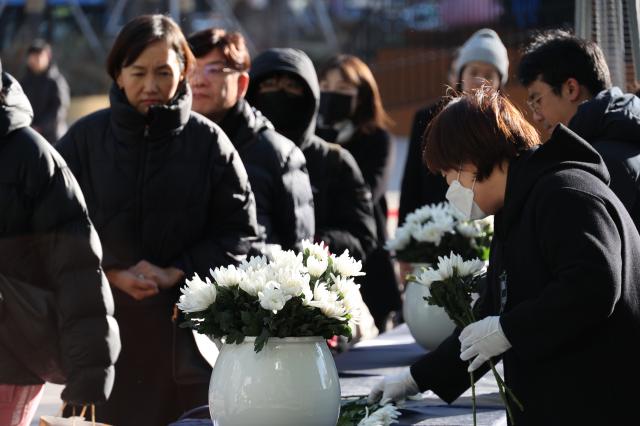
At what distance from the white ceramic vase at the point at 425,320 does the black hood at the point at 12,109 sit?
4.37 feet

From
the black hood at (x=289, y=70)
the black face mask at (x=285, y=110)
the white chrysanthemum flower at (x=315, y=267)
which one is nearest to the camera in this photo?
the white chrysanthemum flower at (x=315, y=267)

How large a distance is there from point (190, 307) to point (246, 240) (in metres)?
1.13

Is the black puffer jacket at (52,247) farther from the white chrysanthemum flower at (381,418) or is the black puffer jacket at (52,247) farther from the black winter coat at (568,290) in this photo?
the black winter coat at (568,290)

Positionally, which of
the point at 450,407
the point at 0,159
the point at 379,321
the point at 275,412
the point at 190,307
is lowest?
the point at 379,321

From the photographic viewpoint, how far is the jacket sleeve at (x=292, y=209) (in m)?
4.03

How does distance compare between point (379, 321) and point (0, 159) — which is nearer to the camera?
point (0, 159)

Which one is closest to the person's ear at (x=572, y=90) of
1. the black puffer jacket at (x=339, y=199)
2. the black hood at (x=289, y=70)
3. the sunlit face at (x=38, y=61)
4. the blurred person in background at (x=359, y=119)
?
the black hood at (x=289, y=70)

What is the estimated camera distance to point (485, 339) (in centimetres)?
248

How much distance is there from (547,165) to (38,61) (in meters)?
10.7

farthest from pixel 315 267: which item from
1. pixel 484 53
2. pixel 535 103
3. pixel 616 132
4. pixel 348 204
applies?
pixel 484 53

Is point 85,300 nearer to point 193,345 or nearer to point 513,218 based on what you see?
point 193,345

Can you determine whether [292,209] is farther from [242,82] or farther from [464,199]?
[464,199]

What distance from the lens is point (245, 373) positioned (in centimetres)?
250

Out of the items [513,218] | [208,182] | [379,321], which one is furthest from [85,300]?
[379,321]
